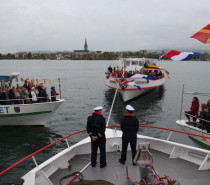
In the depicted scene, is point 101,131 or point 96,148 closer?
point 101,131

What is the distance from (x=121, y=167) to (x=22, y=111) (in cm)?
955

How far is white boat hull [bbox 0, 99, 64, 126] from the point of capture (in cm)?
1328

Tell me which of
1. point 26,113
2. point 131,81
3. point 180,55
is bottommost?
point 26,113

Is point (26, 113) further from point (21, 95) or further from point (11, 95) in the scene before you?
point (11, 95)

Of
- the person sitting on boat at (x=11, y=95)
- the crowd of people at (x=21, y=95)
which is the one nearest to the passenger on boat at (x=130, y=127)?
the crowd of people at (x=21, y=95)

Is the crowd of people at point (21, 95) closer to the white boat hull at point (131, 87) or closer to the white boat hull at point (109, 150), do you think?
the white boat hull at point (109, 150)

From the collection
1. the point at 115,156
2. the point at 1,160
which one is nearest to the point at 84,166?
the point at 115,156

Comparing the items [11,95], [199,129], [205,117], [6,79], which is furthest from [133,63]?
[205,117]

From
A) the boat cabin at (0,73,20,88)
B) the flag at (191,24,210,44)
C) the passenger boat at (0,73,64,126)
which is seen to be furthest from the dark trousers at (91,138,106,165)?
the boat cabin at (0,73,20,88)

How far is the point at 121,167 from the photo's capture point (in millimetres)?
5652

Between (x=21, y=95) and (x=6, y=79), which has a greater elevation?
(x=6, y=79)

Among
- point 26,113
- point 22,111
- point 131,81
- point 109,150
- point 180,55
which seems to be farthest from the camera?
point 131,81

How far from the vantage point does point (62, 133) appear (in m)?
14.6

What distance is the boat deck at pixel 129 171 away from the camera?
5.10 metres
